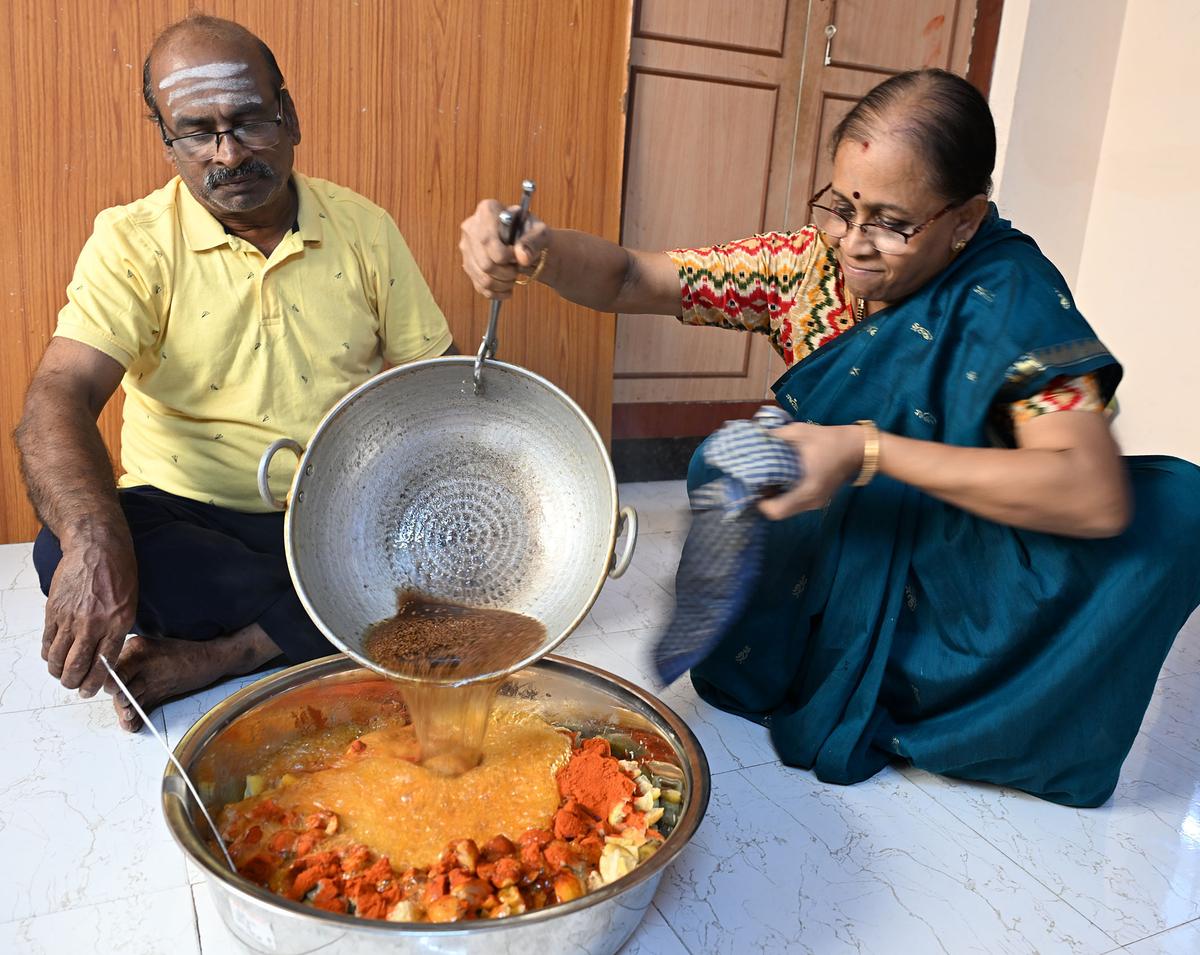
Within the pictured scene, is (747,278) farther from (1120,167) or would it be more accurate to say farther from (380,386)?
(1120,167)

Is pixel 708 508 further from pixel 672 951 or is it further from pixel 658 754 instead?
pixel 672 951

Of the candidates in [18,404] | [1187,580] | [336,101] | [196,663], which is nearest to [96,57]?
[336,101]

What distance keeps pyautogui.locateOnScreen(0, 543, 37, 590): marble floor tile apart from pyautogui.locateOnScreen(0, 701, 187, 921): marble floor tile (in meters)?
0.54

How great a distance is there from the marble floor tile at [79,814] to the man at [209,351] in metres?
0.08

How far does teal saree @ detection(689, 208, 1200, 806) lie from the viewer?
1.22m

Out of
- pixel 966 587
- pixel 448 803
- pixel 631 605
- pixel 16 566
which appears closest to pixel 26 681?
pixel 16 566

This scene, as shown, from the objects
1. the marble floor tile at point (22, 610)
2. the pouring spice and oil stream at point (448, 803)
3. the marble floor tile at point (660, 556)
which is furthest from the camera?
the marble floor tile at point (660, 556)

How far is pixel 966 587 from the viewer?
131 cm

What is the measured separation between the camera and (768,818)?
4.25 feet

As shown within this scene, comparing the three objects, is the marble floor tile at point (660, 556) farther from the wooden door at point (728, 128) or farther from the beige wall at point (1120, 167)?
the beige wall at point (1120, 167)

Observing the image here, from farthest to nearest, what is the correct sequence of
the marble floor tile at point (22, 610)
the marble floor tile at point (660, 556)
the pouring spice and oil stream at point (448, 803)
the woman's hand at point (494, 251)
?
the marble floor tile at point (660, 556)
the marble floor tile at point (22, 610)
the woman's hand at point (494, 251)
the pouring spice and oil stream at point (448, 803)

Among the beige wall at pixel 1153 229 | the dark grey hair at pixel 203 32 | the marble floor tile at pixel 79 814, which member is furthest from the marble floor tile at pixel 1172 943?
the beige wall at pixel 1153 229

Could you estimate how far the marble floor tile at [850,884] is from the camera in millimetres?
1096

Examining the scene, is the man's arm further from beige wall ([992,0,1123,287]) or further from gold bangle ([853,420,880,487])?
beige wall ([992,0,1123,287])
